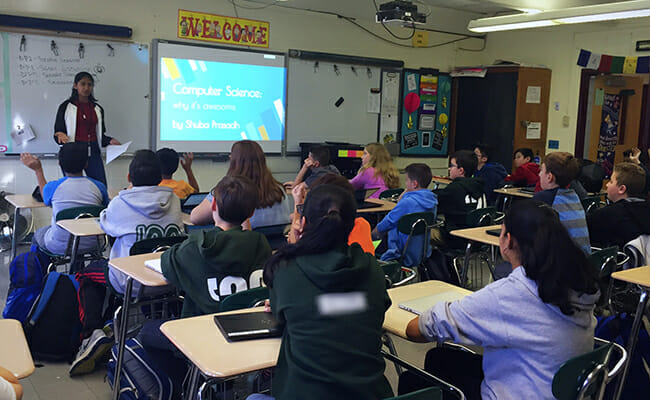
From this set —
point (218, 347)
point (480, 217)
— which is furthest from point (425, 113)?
point (218, 347)

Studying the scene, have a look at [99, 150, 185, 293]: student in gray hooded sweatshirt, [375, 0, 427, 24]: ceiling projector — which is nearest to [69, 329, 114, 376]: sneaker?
[99, 150, 185, 293]: student in gray hooded sweatshirt

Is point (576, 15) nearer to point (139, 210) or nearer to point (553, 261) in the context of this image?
point (139, 210)

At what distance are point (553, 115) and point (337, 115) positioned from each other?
2965 mm

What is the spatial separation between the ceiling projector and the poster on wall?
140 inches

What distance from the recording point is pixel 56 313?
10.5 ft

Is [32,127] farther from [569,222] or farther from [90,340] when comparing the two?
[569,222]

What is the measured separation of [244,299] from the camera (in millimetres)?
2193

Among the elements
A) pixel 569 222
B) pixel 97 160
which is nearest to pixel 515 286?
pixel 569 222

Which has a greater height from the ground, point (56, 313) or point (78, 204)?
point (78, 204)

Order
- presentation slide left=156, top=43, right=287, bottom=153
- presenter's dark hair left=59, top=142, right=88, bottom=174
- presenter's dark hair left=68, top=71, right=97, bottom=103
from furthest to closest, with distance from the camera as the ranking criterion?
presentation slide left=156, top=43, right=287, bottom=153 < presenter's dark hair left=68, top=71, right=97, bottom=103 < presenter's dark hair left=59, top=142, right=88, bottom=174

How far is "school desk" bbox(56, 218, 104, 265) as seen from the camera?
130 inches

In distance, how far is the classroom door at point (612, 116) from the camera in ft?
26.3

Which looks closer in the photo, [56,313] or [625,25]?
[56,313]

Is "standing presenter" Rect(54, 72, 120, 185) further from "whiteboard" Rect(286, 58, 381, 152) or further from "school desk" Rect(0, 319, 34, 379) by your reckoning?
"school desk" Rect(0, 319, 34, 379)
